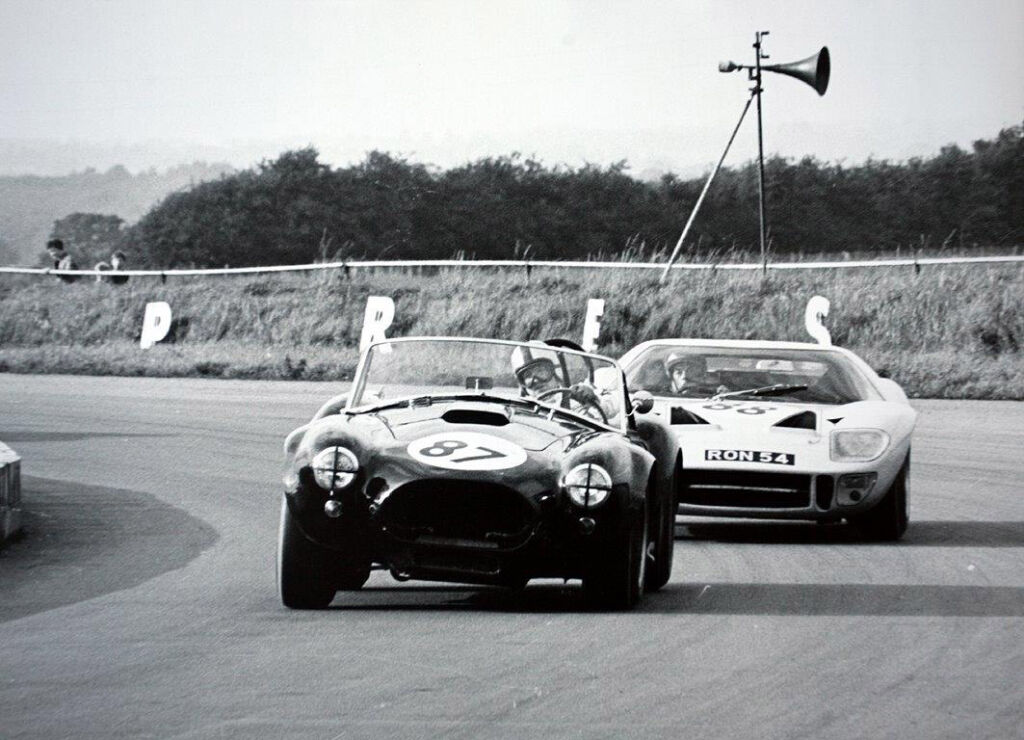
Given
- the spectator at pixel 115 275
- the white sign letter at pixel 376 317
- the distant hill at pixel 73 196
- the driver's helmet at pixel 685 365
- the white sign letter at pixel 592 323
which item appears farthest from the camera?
the distant hill at pixel 73 196

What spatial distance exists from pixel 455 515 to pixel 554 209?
33072 millimetres

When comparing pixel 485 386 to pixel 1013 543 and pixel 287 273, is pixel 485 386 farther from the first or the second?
pixel 287 273

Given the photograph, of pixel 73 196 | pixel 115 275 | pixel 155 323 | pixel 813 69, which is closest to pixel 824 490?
pixel 813 69

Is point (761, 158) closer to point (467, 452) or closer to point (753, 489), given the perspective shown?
point (753, 489)

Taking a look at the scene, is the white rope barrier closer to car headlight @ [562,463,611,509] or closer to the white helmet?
the white helmet

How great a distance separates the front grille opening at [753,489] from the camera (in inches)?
377

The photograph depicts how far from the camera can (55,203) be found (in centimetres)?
5228

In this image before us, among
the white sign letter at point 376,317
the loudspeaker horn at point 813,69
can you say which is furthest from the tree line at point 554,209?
the loudspeaker horn at point 813,69

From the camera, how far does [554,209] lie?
39562mm

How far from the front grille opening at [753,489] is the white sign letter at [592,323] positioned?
53.5 ft

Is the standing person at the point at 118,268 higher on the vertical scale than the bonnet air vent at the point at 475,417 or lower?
higher

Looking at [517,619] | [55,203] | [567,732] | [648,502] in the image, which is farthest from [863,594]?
[55,203]

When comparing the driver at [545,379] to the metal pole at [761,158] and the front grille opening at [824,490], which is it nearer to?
the front grille opening at [824,490]

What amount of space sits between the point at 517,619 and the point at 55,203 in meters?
47.5
